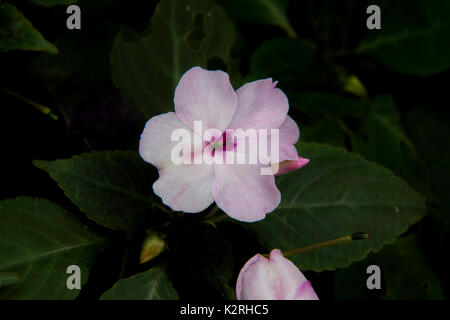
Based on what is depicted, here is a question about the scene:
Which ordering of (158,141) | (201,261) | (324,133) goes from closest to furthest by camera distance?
(158,141) < (201,261) < (324,133)

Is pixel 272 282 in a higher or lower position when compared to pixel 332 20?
lower

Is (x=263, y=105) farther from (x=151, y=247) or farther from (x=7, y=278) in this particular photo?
(x=7, y=278)

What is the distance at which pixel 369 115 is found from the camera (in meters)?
0.87

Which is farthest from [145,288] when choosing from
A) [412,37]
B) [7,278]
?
[412,37]

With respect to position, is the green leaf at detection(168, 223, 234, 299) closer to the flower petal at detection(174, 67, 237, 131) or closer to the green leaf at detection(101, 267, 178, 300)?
the green leaf at detection(101, 267, 178, 300)

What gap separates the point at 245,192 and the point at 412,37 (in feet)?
1.92

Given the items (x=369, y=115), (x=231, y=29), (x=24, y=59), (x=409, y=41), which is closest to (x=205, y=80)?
(x=231, y=29)

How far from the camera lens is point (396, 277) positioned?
85 centimetres

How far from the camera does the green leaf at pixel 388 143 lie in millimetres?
855

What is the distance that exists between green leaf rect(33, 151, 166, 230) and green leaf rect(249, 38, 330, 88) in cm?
31

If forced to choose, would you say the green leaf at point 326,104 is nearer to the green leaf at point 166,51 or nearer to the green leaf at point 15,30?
the green leaf at point 166,51

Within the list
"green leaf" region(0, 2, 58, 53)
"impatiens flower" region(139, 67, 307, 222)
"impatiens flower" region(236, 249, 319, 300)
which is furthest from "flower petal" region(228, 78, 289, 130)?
"green leaf" region(0, 2, 58, 53)
